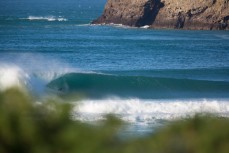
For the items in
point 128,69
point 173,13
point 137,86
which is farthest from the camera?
point 173,13

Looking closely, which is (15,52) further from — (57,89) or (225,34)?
(225,34)

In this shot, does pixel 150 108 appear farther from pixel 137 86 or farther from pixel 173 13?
pixel 173 13

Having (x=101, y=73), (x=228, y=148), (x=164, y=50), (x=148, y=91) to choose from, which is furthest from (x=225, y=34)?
(x=228, y=148)

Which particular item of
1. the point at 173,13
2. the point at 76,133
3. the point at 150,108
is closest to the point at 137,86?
the point at 150,108

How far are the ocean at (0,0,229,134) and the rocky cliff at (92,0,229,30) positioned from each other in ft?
7.35

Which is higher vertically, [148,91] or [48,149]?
[48,149]

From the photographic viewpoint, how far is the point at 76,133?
9.65 ft

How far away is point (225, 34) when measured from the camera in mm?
50812

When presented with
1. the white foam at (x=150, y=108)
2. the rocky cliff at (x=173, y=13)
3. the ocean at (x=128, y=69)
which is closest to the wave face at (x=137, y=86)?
the ocean at (x=128, y=69)

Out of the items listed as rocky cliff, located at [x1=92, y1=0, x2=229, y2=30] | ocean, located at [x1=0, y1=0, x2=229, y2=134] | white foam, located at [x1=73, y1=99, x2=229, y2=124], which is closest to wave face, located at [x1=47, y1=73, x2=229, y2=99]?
ocean, located at [x1=0, y1=0, x2=229, y2=134]

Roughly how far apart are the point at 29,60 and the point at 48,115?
29.1 metres

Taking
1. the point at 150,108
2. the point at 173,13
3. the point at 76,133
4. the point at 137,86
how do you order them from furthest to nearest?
the point at 173,13
the point at 137,86
the point at 150,108
the point at 76,133

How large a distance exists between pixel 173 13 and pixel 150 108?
121 feet

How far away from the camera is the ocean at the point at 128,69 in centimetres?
1938
